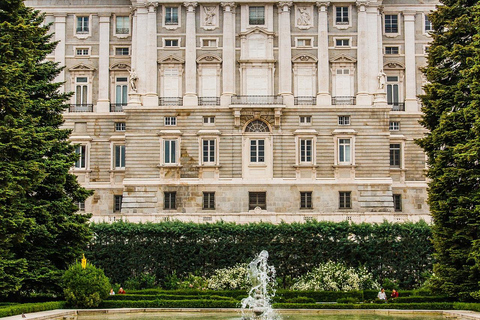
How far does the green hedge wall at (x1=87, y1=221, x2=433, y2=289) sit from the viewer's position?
4509cm

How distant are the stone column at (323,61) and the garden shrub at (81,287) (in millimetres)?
31225

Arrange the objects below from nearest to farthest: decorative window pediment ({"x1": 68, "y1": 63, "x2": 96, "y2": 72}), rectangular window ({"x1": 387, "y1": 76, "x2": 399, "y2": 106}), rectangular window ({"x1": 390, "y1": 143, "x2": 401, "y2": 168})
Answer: rectangular window ({"x1": 390, "y1": 143, "x2": 401, "y2": 168}) → rectangular window ({"x1": 387, "y1": 76, "x2": 399, "y2": 106}) → decorative window pediment ({"x1": 68, "y1": 63, "x2": 96, "y2": 72})

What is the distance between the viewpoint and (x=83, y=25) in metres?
69.1

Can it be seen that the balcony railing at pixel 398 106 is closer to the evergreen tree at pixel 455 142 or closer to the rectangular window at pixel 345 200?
the rectangular window at pixel 345 200

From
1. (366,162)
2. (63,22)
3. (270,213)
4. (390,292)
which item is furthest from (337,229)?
(63,22)

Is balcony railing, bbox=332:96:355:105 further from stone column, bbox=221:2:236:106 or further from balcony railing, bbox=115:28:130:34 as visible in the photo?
balcony railing, bbox=115:28:130:34

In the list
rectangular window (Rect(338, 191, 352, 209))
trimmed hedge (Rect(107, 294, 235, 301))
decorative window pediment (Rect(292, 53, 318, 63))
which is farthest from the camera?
decorative window pediment (Rect(292, 53, 318, 63))

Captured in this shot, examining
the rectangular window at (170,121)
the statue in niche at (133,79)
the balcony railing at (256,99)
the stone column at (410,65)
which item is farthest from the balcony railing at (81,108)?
the stone column at (410,65)

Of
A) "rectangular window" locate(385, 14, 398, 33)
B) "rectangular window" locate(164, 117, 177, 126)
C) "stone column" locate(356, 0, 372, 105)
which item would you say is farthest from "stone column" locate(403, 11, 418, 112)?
"rectangular window" locate(164, 117, 177, 126)

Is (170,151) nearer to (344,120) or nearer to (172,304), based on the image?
(344,120)

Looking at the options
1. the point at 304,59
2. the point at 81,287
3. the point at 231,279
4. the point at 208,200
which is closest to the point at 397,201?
the point at 304,59

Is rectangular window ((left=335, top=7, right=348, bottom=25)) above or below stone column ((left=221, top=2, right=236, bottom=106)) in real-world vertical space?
above

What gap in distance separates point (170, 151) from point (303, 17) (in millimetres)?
15331

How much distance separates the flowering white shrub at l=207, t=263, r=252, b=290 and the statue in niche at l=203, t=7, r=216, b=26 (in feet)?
86.8
